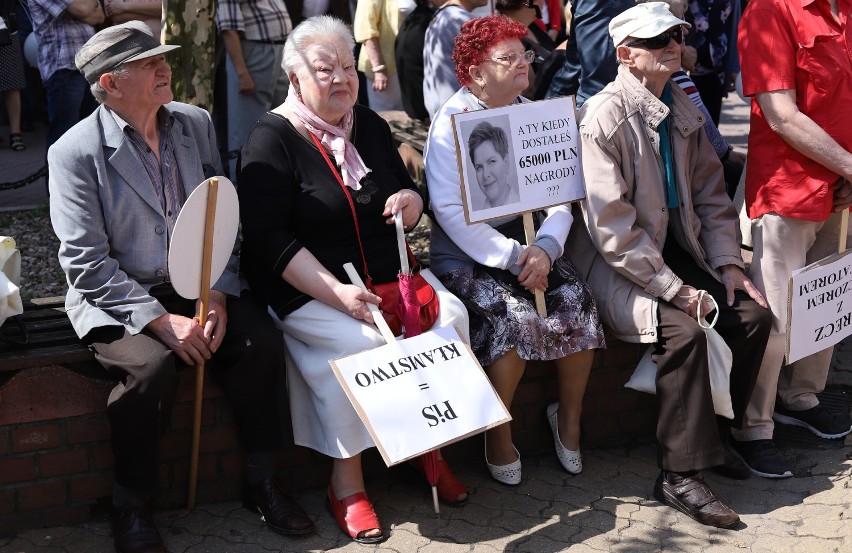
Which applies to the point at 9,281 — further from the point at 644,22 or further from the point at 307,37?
the point at 644,22

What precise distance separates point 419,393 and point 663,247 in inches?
54.8

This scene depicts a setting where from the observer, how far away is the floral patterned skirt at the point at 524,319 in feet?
13.7

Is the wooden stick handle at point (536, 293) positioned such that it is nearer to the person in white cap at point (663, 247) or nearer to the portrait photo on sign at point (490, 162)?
the portrait photo on sign at point (490, 162)

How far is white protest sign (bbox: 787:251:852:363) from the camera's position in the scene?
4.39 m

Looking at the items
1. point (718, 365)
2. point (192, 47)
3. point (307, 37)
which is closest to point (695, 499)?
point (718, 365)

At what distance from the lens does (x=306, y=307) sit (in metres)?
4.01

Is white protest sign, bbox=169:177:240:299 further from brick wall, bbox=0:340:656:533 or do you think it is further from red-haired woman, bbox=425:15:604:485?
red-haired woman, bbox=425:15:604:485

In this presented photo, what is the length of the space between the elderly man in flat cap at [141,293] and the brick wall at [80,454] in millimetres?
142

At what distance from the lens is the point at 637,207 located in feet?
14.2

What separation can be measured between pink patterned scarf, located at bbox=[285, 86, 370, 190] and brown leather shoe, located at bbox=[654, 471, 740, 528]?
65.8 inches

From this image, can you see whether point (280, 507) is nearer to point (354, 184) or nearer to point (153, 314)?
point (153, 314)

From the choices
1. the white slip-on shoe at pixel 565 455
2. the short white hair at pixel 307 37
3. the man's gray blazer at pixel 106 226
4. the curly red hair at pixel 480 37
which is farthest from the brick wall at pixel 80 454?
the curly red hair at pixel 480 37

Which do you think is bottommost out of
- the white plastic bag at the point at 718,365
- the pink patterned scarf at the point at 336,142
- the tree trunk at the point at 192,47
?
the white plastic bag at the point at 718,365

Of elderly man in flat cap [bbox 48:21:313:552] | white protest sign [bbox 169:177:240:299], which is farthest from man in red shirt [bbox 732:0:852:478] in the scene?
white protest sign [bbox 169:177:240:299]
